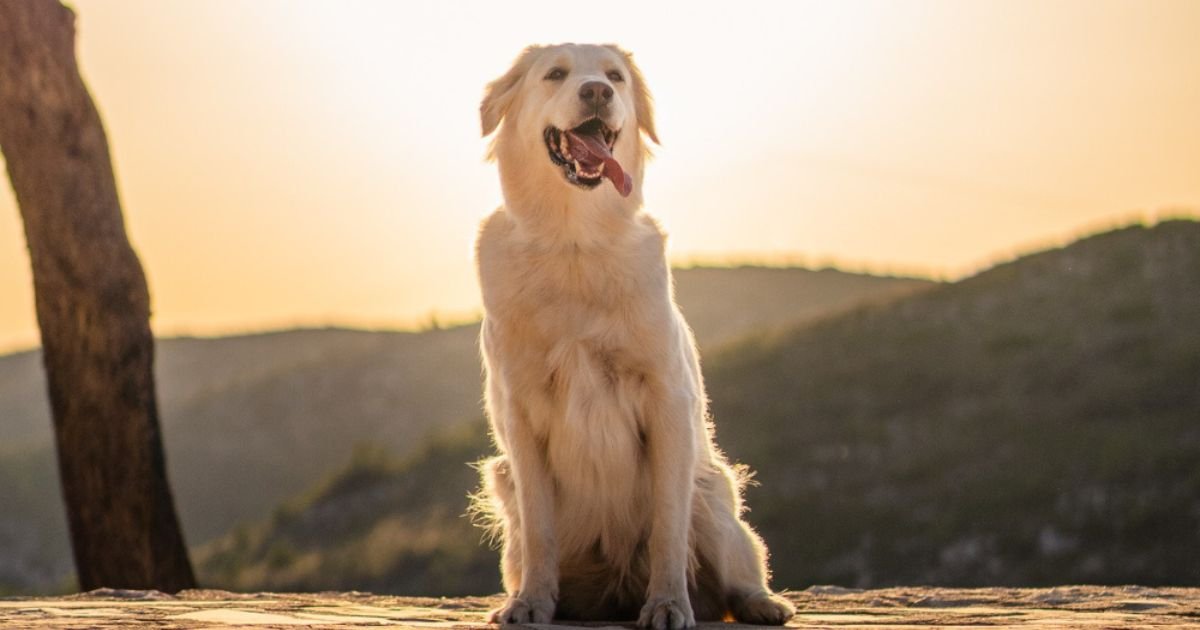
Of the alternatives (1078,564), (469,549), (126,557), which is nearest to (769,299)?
(469,549)

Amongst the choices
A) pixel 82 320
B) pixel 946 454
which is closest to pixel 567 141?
pixel 82 320

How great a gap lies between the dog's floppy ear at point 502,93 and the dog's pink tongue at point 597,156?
45cm

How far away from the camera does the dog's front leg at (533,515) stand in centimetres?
604

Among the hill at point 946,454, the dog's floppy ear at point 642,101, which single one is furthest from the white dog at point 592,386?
the hill at point 946,454

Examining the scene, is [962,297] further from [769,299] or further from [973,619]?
[769,299]

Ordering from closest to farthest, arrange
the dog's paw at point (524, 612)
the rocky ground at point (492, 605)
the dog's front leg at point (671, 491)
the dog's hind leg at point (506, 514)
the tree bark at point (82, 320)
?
the rocky ground at point (492, 605), the dog's paw at point (524, 612), the dog's front leg at point (671, 491), the dog's hind leg at point (506, 514), the tree bark at point (82, 320)

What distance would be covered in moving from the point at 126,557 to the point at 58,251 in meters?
2.00

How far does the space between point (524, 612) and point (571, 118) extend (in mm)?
1900

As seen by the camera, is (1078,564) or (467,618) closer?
(467,618)

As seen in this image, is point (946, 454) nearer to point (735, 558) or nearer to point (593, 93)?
point (735, 558)

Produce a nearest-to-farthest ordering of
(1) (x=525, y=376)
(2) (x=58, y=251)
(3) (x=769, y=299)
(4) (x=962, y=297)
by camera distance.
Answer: (1) (x=525, y=376), (2) (x=58, y=251), (4) (x=962, y=297), (3) (x=769, y=299)

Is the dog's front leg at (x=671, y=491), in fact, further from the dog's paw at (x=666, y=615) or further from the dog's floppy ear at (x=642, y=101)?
the dog's floppy ear at (x=642, y=101)

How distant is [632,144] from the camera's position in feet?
21.2

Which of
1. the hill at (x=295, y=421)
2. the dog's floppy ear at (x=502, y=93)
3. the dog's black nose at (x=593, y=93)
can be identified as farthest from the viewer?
the hill at (x=295, y=421)
